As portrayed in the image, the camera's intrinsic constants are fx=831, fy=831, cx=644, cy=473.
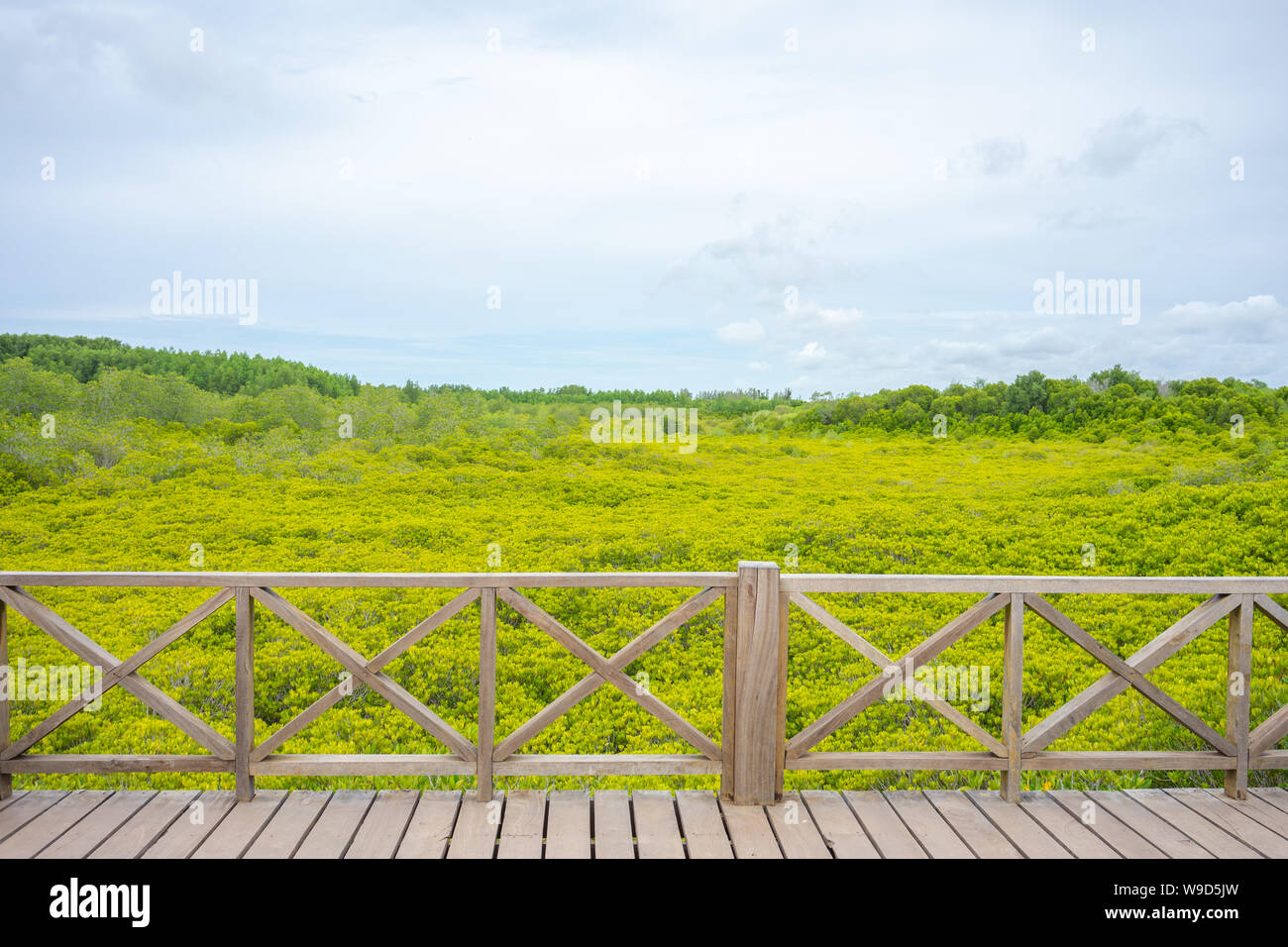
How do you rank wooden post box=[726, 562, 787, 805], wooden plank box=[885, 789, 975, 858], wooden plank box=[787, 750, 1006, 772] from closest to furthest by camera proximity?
wooden plank box=[885, 789, 975, 858], wooden post box=[726, 562, 787, 805], wooden plank box=[787, 750, 1006, 772]

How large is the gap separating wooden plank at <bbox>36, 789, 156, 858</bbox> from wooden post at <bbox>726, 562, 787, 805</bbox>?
227 cm

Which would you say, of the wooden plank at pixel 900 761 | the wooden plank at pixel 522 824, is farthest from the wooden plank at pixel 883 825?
the wooden plank at pixel 522 824

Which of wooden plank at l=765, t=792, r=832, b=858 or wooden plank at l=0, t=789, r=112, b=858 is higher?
wooden plank at l=0, t=789, r=112, b=858

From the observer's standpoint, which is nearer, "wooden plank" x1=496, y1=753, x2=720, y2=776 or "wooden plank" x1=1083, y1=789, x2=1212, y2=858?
"wooden plank" x1=1083, y1=789, x2=1212, y2=858

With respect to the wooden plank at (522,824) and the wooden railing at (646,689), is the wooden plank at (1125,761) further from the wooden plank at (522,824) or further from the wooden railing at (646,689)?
the wooden plank at (522,824)

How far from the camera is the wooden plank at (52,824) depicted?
111 inches

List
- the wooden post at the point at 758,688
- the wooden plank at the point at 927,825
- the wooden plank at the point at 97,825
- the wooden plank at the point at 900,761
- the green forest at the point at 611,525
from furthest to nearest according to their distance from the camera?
the green forest at the point at 611,525
the wooden plank at the point at 900,761
the wooden post at the point at 758,688
the wooden plank at the point at 927,825
the wooden plank at the point at 97,825

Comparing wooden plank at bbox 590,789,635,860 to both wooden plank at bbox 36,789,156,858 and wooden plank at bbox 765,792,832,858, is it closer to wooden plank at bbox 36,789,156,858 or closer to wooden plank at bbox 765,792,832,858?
wooden plank at bbox 765,792,832,858

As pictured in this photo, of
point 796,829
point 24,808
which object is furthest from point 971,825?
point 24,808

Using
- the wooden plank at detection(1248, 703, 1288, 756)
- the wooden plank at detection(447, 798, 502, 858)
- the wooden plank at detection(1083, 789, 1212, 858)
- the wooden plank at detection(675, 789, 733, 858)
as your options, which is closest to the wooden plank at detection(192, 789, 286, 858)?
the wooden plank at detection(447, 798, 502, 858)

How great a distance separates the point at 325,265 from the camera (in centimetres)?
2917

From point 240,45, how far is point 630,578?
2691 cm

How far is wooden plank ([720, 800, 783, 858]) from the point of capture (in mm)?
2859

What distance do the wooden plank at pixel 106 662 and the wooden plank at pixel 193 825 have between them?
0.55 ft
